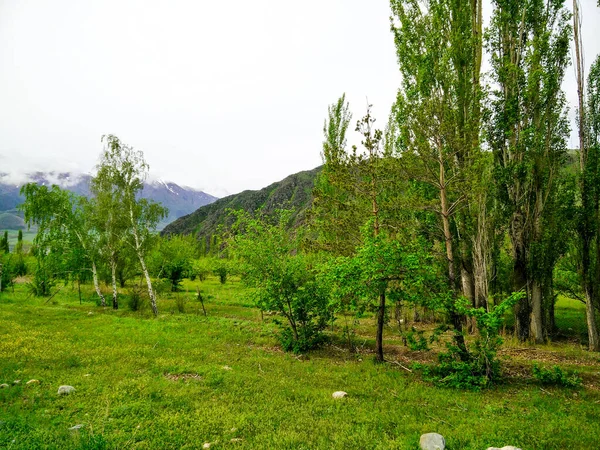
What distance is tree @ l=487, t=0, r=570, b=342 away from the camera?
1780cm

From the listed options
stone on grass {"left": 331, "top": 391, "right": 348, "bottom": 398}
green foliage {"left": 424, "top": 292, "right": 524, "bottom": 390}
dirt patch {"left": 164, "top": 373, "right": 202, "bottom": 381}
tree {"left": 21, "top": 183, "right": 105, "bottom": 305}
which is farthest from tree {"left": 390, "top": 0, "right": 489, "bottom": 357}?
tree {"left": 21, "top": 183, "right": 105, "bottom": 305}

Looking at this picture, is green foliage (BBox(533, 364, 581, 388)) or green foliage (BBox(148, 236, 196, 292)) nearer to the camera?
green foliage (BBox(533, 364, 581, 388))

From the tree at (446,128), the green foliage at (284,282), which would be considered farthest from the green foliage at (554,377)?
the green foliage at (284,282)

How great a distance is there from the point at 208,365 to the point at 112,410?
433cm

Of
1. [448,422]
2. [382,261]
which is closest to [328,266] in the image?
[382,261]

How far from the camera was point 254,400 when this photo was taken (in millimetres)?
8789

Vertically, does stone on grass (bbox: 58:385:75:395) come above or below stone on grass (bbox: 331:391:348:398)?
above

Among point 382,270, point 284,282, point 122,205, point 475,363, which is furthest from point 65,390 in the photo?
point 122,205

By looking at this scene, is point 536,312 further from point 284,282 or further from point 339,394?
point 339,394

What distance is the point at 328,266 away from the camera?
11.4 m

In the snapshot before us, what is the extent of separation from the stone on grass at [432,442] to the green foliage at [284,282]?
25.3 feet

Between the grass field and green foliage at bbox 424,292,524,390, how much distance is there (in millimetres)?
483

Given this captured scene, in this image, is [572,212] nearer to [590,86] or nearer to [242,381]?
[590,86]

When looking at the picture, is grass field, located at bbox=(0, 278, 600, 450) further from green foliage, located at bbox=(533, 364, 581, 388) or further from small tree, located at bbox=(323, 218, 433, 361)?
small tree, located at bbox=(323, 218, 433, 361)
